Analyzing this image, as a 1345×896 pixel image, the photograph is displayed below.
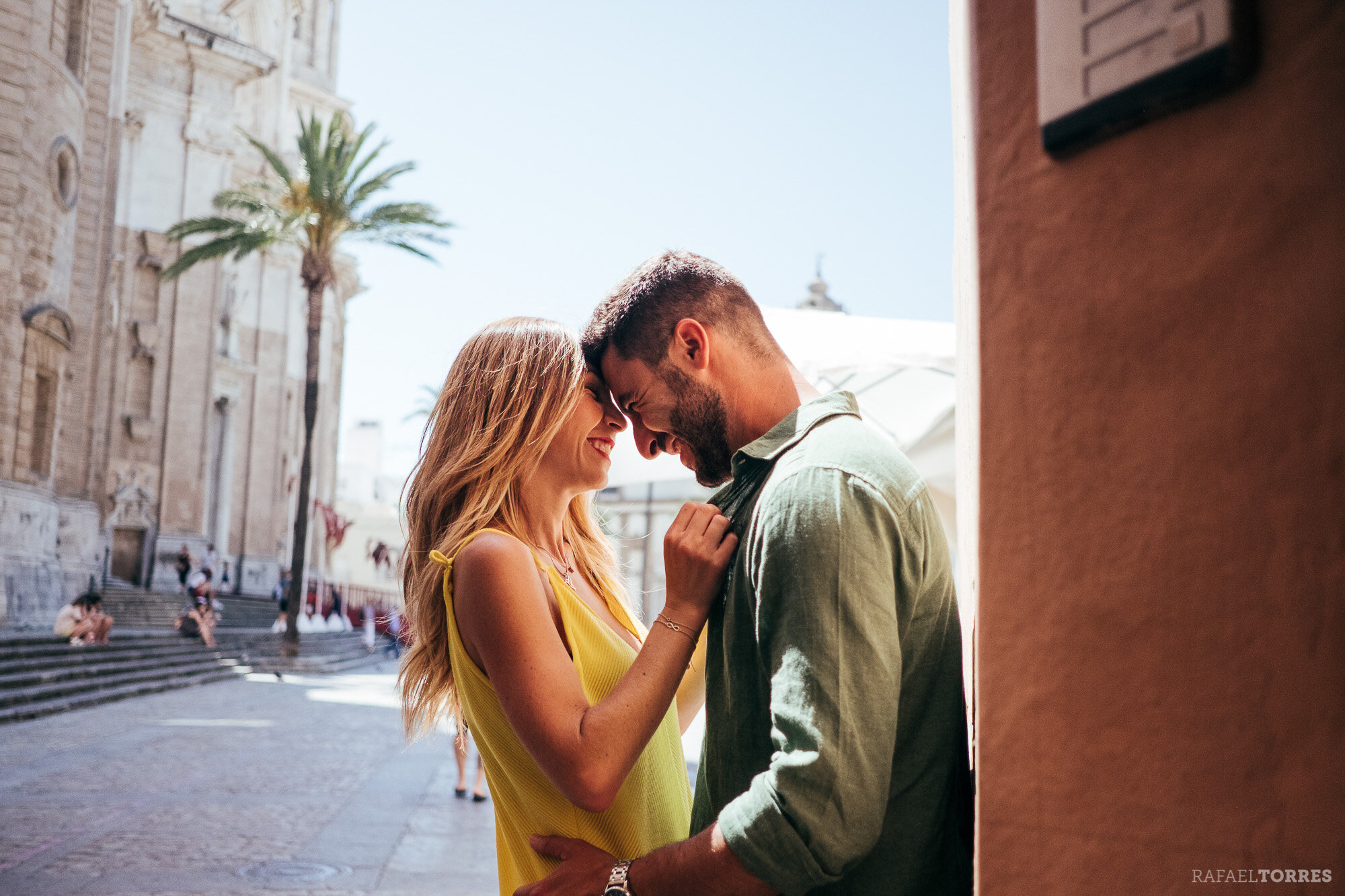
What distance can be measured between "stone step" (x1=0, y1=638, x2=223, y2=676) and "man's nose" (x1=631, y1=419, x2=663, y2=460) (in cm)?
1410

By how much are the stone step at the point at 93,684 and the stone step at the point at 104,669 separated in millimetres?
Answer: 32

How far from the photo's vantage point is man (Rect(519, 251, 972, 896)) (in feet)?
4.65

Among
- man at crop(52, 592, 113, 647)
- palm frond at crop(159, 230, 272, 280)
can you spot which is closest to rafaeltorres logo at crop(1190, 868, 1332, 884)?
man at crop(52, 592, 113, 647)

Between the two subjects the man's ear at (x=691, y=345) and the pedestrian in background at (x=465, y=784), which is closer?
the man's ear at (x=691, y=345)

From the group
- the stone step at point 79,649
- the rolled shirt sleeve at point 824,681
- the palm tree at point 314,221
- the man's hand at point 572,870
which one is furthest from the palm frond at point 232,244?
the rolled shirt sleeve at point 824,681

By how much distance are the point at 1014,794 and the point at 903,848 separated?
284 mm

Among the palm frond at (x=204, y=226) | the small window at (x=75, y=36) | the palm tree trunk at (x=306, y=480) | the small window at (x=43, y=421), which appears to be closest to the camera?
the small window at (x=43, y=421)

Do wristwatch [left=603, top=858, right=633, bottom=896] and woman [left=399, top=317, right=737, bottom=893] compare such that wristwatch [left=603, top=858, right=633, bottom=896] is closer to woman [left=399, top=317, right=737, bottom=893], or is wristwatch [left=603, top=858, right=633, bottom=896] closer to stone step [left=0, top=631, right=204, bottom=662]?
woman [left=399, top=317, right=737, bottom=893]

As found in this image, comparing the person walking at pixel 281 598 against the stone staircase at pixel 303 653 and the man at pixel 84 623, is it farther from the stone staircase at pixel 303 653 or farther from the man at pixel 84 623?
the man at pixel 84 623

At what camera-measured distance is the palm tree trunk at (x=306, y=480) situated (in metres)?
21.9

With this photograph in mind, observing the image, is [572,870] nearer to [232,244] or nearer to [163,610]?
[232,244]

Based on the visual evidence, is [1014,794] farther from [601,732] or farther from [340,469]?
[340,469]

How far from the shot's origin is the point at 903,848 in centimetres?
156

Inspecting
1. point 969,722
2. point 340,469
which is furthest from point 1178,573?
point 340,469
